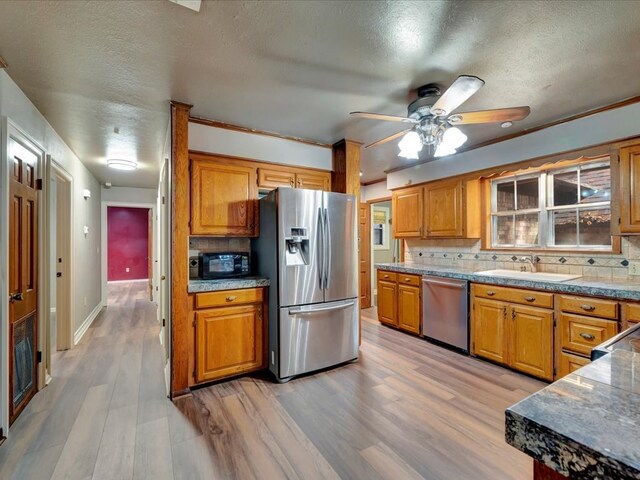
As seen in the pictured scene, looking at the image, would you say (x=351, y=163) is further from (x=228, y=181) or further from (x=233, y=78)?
(x=233, y=78)

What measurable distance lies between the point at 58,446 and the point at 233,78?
102 inches

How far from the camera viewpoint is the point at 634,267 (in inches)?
103

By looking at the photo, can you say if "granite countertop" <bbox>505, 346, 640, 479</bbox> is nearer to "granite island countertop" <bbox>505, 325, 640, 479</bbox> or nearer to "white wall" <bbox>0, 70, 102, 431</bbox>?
"granite island countertop" <bbox>505, 325, 640, 479</bbox>

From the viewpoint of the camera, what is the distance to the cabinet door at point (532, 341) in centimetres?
264

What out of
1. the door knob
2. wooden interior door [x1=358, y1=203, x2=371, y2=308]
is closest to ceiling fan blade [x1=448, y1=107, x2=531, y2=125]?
the door knob

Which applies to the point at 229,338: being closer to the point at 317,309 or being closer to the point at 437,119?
the point at 317,309

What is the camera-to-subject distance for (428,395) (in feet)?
8.17

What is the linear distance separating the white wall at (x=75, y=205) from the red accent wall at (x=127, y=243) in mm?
3601

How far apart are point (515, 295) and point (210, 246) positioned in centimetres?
298

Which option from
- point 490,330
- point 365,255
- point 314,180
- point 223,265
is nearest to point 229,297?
point 223,265

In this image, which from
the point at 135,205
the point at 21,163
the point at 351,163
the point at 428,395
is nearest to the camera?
the point at 21,163

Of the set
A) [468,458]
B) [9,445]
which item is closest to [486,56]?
[468,458]

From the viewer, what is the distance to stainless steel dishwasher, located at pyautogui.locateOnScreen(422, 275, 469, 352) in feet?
10.9

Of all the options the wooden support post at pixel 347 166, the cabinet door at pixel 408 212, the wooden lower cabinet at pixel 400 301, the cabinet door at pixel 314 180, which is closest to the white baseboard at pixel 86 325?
the cabinet door at pixel 314 180
